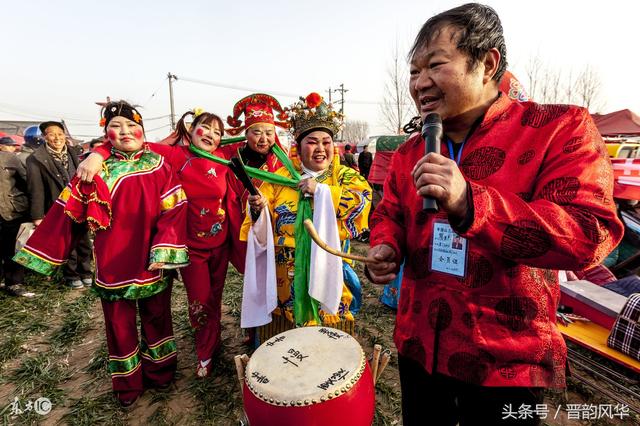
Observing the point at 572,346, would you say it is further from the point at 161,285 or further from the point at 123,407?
the point at 123,407

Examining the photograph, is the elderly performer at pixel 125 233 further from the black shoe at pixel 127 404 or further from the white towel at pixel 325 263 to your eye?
the white towel at pixel 325 263

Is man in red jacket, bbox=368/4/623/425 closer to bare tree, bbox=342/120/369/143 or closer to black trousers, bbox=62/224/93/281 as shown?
black trousers, bbox=62/224/93/281

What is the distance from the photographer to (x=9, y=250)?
5039 millimetres

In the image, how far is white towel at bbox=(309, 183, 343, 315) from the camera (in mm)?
2594

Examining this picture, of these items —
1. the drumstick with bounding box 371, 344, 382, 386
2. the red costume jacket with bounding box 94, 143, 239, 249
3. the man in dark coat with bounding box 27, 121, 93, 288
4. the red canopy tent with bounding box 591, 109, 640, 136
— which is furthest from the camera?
the red canopy tent with bounding box 591, 109, 640, 136

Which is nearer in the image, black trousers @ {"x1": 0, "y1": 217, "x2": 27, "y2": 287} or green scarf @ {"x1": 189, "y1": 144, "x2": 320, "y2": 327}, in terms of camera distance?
green scarf @ {"x1": 189, "y1": 144, "x2": 320, "y2": 327}

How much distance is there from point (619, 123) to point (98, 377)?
16.5 meters

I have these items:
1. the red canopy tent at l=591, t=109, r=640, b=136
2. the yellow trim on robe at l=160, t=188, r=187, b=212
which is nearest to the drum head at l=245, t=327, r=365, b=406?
the yellow trim on robe at l=160, t=188, r=187, b=212

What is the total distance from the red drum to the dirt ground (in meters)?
1.24

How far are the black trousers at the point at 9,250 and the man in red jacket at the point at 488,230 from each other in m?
5.96

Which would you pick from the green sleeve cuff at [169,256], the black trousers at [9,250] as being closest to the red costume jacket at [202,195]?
the green sleeve cuff at [169,256]

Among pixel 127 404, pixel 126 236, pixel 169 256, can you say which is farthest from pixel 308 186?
pixel 127 404

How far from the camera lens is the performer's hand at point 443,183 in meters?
0.87

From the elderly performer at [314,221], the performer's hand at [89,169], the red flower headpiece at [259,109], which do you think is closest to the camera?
the performer's hand at [89,169]
